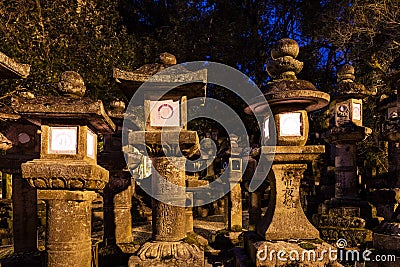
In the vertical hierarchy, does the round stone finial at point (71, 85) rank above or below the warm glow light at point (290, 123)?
above

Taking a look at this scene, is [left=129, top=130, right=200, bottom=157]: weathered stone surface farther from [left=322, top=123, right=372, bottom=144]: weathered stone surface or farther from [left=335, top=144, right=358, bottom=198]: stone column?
[left=335, top=144, right=358, bottom=198]: stone column

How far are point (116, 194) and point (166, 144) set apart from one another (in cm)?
292

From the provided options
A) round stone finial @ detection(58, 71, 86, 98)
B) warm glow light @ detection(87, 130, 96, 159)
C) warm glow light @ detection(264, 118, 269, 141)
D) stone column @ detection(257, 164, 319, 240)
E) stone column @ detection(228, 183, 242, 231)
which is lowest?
stone column @ detection(228, 183, 242, 231)

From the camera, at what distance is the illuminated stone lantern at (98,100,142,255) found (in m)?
8.37

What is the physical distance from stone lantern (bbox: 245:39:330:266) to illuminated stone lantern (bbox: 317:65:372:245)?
3685 mm

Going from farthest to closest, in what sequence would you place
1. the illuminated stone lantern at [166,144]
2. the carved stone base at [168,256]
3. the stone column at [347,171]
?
the stone column at [347,171] < the illuminated stone lantern at [166,144] < the carved stone base at [168,256]

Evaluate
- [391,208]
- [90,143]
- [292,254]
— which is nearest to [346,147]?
[391,208]

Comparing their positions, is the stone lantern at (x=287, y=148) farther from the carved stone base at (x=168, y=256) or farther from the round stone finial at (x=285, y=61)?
the carved stone base at (x=168, y=256)

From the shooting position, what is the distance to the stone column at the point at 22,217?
802cm

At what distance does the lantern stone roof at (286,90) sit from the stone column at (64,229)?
304 cm

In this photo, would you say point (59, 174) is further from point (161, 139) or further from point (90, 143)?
point (161, 139)

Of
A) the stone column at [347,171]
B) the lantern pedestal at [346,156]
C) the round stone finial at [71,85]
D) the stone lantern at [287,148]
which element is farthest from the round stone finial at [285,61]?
the stone column at [347,171]

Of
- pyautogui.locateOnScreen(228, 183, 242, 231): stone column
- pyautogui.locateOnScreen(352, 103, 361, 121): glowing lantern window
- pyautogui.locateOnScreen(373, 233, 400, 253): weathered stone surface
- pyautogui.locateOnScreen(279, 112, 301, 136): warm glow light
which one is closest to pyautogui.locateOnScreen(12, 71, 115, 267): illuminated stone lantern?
pyautogui.locateOnScreen(279, 112, 301, 136): warm glow light

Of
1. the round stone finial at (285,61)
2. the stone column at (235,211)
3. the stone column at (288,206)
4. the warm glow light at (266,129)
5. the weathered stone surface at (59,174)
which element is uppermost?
the round stone finial at (285,61)
